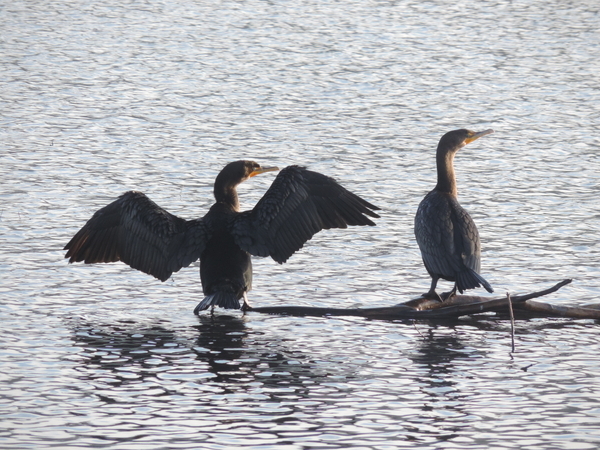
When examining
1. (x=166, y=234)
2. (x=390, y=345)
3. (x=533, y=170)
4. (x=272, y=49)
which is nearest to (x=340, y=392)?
(x=390, y=345)

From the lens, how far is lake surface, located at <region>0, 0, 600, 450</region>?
23.4 feet

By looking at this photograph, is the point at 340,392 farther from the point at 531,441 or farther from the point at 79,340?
the point at 79,340

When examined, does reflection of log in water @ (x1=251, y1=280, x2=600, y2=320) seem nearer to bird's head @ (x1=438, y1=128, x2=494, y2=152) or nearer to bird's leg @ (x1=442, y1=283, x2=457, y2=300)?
bird's leg @ (x1=442, y1=283, x2=457, y2=300)

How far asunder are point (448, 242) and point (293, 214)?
4.37 ft

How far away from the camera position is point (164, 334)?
8.86 metres

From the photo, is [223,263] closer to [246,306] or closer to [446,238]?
[246,306]

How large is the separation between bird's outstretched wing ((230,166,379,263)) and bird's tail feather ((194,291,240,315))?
0.48 meters

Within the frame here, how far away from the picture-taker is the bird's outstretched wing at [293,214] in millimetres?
9469

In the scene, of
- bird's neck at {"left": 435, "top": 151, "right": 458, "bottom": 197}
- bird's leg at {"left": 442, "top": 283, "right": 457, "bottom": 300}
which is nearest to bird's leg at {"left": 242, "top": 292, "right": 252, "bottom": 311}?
bird's leg at {"left": 442, "top": 283, "right": 457, "bottom": 300}

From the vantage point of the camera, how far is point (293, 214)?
9.55 meters

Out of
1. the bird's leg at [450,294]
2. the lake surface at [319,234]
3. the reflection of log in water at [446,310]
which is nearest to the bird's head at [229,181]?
the lake surface at [319,234]

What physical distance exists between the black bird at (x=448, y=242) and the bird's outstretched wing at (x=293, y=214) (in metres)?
0.50

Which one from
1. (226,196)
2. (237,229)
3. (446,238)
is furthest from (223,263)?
(446,238)

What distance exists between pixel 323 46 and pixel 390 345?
16099 mm
